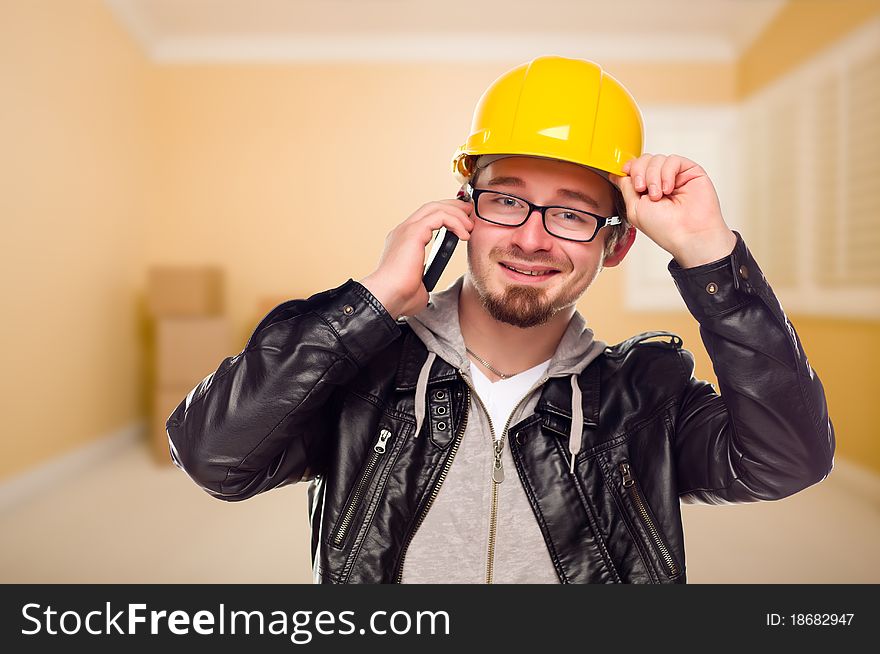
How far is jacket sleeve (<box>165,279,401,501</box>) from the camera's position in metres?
1.04

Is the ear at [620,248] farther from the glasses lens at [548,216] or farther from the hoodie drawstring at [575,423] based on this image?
the hoodie drawstring at [575,423]

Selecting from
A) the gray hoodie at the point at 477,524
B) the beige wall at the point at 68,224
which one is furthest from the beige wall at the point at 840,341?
the beige wall at the point at 68,224

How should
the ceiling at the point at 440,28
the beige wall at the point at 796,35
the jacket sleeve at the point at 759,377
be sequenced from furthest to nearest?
the ceiling at the point at 440,28, the beige wall at the point at 796,35, the jacket sleeve at the point at 759,377

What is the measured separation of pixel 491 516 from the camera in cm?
114

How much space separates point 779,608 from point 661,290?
5.45 metres

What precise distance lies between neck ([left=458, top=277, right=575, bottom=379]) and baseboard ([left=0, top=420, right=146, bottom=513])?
12.2 feet

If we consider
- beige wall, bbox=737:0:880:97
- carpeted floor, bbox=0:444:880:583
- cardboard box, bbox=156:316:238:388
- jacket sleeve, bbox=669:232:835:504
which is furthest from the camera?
cardboard box, bbox=156:316:238:388

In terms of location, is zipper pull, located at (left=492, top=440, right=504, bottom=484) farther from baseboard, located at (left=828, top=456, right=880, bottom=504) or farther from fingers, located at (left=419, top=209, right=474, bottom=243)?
baseboard, located at (left=828, top=456, right=880, bottom=504)

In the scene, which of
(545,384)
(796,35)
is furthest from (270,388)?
(796,35)

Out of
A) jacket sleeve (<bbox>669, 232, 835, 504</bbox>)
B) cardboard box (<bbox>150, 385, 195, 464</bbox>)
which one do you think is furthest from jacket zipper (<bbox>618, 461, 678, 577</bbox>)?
cardboard box (<bbox>150, 385, 195, 464</bbox>)

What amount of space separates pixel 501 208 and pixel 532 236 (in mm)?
91

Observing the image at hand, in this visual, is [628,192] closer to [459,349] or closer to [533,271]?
[533,271]

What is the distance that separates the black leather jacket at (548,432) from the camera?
1.04 metres

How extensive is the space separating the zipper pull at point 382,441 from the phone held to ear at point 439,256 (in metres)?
0.23
